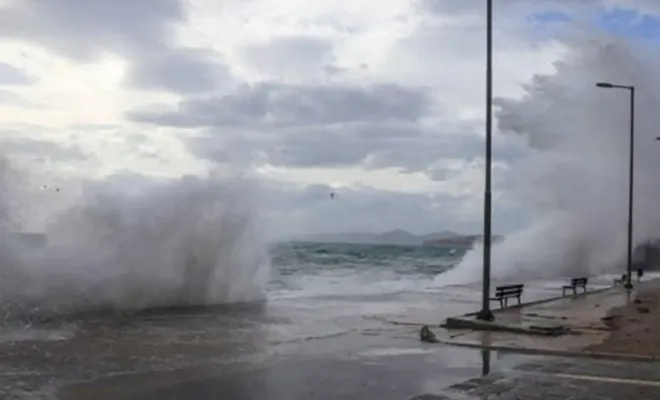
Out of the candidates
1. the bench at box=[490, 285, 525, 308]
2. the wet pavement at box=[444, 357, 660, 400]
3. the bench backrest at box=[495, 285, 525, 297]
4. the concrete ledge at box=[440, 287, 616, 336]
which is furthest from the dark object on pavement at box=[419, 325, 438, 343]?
the bench backrest at box=[495, 285, 525, 297]

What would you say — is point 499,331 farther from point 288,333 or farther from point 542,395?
point 542,395

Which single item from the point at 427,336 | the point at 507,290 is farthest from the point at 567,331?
the point at 507,290

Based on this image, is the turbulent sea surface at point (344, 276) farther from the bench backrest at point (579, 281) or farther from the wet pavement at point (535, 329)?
the wet pavement at point (535, 329)

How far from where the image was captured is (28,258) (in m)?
29.5

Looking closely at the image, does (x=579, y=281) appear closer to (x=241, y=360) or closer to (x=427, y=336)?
(x=427, y=336)

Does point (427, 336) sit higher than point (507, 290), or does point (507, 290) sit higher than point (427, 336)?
point (507, 290)

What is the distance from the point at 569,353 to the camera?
49.0ft

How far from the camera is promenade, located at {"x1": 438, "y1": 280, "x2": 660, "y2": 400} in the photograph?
435 inches

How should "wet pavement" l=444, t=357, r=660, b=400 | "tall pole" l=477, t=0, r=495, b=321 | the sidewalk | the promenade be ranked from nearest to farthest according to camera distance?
"wet pavement" l=444, t=357, r=660, b=400
the promenade
the sidewalk
"tall pole" l=477, t=0, r=495, b=321

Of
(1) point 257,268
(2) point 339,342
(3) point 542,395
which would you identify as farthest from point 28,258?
(3) point 542,395

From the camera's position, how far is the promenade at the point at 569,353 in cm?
1105

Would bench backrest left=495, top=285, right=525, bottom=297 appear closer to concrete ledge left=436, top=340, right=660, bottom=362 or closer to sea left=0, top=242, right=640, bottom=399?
sea left=0, top=242, right=640, bottom=399

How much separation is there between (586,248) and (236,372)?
2506 inches

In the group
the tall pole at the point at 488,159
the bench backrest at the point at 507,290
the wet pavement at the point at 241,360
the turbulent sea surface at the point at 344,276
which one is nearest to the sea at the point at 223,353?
the wet pavement at the point at 241,360
